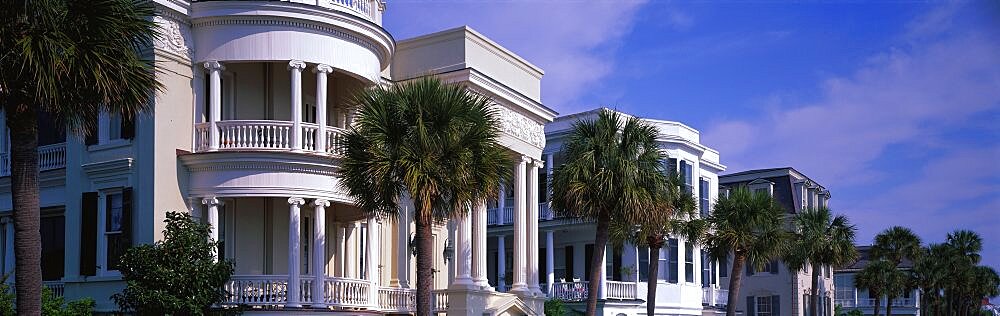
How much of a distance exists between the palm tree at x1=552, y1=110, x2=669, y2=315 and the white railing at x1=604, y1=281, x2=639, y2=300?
44.2 ft

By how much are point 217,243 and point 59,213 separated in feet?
22.2

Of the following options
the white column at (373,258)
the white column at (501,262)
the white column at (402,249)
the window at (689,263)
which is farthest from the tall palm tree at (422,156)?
the window at (689,263)

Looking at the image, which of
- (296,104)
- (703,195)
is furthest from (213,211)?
(703,195)

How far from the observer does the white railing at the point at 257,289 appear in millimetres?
28297

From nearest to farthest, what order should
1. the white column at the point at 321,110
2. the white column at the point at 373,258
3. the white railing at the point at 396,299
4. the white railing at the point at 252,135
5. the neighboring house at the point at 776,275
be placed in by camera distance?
1. the white railing at the point at 252,135
2. the white column at the point at 321,110
3. the white column at the point at 373,258
4. the white railing at the point at 396,299
5. the neighboring house at the point at 776,275

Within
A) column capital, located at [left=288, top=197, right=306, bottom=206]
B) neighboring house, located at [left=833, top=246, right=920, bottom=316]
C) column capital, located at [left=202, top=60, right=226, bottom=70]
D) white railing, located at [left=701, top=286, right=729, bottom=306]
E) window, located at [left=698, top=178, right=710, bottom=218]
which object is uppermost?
→ column capital, located at [left=202, top=60, right=226, bottom=70]

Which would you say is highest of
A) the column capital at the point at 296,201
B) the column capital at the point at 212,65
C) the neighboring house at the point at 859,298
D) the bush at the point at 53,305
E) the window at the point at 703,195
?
the column capital at the point at 212,65

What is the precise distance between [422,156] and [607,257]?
25224 mm

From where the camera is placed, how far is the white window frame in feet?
94.0

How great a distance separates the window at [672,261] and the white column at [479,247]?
1781cm

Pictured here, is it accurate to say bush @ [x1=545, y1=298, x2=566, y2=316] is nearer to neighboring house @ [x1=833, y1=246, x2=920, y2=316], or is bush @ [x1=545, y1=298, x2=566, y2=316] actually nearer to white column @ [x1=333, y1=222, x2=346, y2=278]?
white column @ [x1=333, y1=222, x2=346, y2=278]

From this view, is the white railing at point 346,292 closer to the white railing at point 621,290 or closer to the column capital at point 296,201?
the column capital at point 296,201

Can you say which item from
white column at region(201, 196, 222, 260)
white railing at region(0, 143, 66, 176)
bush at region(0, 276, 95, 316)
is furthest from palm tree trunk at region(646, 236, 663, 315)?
white railing at region(0, 143, 66, 176)

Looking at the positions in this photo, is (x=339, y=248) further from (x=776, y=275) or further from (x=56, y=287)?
(x=776, y=275)
